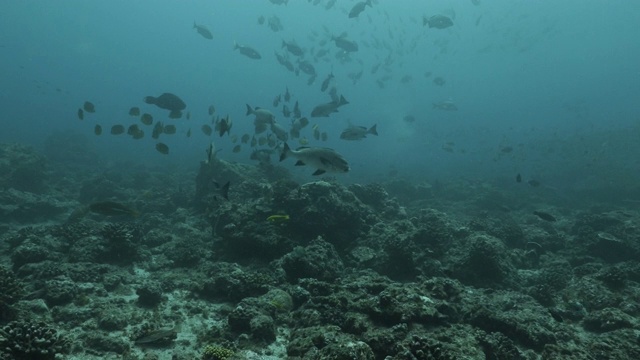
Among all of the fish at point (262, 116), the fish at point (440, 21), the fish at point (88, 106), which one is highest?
the fish at point (440, 21)

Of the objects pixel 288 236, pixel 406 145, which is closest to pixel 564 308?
pixel 288 236

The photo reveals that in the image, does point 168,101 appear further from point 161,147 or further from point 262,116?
point 262,116

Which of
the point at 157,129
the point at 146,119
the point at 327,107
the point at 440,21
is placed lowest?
the point at 157,129

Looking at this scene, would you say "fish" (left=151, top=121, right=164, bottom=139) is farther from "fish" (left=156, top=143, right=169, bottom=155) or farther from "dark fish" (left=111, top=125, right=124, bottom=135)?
"dark fish" (left=111, top=125, right=124, bottom=135)

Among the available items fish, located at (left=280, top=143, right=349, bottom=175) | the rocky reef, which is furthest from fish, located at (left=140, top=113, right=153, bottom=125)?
fish, located at (left=280, top=143, right=349, bottom=175)

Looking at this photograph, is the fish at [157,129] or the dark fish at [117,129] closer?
the fish at [157,129]

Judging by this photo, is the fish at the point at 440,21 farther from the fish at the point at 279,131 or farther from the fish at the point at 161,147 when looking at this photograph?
the fish at the point at 161,147

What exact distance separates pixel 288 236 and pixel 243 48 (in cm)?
1168

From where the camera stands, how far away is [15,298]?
240 inches

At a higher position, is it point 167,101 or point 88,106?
point 167,101

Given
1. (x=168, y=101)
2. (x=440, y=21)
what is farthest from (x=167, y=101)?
(x=440, y=21)

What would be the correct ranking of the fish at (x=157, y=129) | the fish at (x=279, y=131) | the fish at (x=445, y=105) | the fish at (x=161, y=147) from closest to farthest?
the fish at (x=161, y=147) < the fish at (x=157, y=129) < the fish at (x=279, y=131) < the fish at (x=445, y=105)

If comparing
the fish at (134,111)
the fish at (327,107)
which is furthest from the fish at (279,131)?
the fish at (134,111)

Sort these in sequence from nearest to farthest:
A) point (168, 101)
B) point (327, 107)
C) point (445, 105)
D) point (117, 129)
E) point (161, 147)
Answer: point (168, 101) < point (161, 147) < point (117, 129) < point (327, 107) < point (445, 105)
